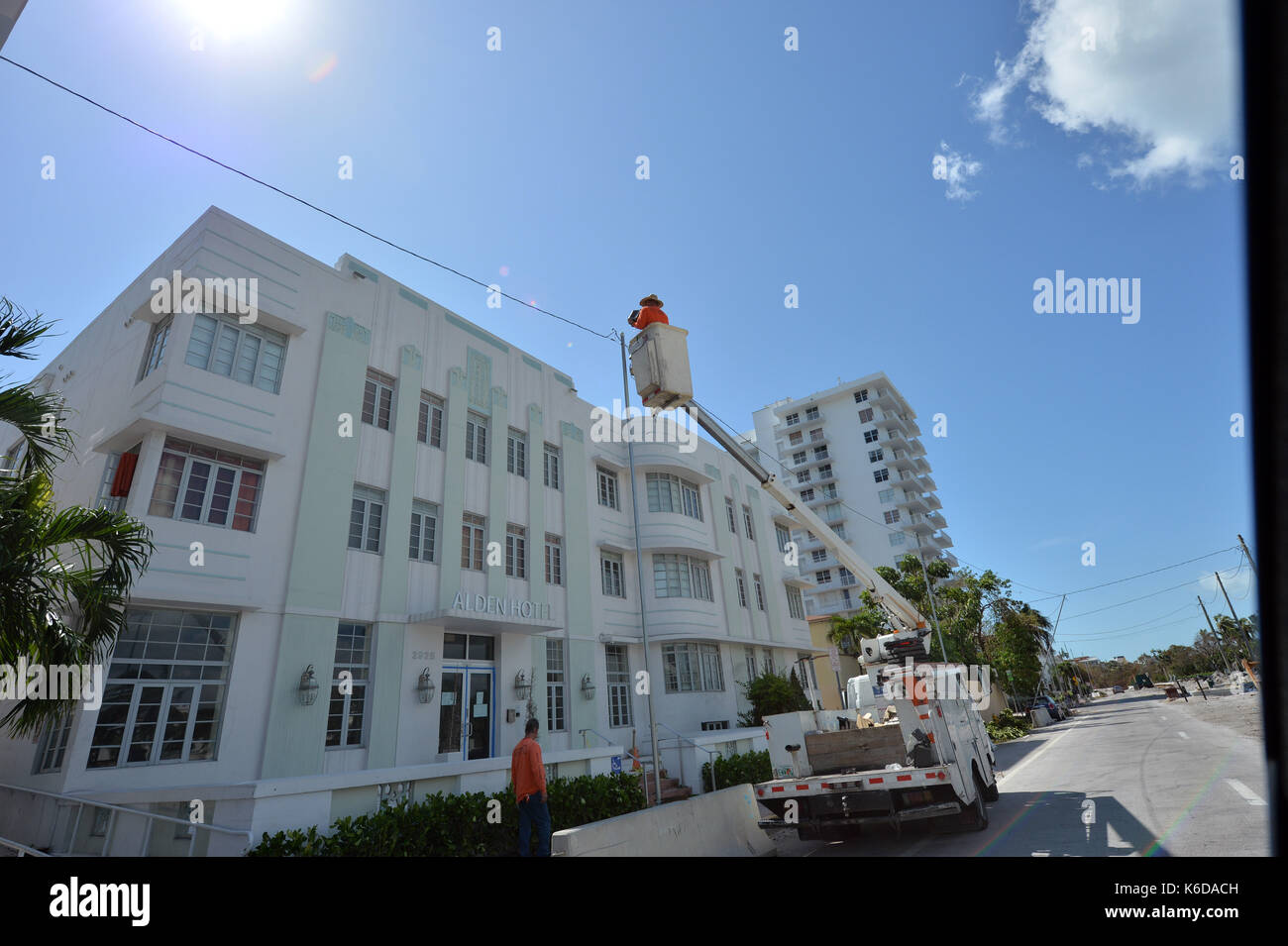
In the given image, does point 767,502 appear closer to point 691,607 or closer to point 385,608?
point 691,607

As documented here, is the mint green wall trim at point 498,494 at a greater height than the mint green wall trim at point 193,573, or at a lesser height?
greater

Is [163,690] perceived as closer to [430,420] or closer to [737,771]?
[430,420]

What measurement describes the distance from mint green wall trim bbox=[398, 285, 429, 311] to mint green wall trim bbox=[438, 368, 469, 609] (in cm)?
201

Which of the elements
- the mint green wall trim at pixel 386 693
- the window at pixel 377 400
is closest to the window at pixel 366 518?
the mint green wall trim at pixel 386 693

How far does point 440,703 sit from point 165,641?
18.9 feet

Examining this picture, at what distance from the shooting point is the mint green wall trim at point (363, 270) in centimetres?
1802

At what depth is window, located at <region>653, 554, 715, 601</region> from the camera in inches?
930

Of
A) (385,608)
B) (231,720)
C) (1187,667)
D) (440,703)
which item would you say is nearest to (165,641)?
(231,720)

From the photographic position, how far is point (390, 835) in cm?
1020

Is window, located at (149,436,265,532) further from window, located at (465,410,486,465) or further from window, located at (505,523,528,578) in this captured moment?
window, located at (505,523,528,578)

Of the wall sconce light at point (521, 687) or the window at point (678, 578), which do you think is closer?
the wall sconce light at point (521, 687)

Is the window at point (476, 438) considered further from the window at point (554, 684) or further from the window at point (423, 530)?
the window at point (554, 684)

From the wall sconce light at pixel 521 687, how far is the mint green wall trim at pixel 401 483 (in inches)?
141

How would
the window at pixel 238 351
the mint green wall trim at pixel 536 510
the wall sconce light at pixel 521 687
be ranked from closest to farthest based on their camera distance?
the window at pixel 238 351 → the wall sconce light at pixel 521 687 → the mint green wall trim at pixel 536 510
